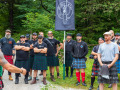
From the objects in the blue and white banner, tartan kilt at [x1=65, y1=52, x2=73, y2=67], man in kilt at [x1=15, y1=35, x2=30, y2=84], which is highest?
the blue and white banner

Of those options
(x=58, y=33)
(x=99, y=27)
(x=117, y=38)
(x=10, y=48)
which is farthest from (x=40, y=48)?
(x=99, y=27)

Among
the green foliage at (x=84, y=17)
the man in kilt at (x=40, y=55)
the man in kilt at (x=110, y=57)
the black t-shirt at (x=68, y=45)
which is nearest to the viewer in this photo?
the man in kilt at (x=110, y=57)

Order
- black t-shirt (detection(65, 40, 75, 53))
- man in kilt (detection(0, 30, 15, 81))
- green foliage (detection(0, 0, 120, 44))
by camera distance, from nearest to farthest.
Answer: man in kilt (detection(0, 30, 15, 81)) < black t-shirt (detection(65, 40, 75, 53)) < green foliage (detection(0, 0, 120, 44))

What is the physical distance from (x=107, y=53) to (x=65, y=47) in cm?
352

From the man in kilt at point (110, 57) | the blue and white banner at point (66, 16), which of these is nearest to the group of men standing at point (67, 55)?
the man in kilt at point (110, 57)

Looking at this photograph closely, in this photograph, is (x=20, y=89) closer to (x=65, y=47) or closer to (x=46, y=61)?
(x=46, y=61)

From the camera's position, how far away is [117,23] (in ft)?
61.3

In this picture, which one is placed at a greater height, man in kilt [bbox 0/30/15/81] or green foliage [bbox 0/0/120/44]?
green foliage [bbox 0/0/120/44]

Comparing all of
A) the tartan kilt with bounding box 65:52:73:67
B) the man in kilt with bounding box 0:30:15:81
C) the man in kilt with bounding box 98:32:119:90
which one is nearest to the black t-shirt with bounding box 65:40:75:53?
the tartan kilt with bounding box 65:52:73:67

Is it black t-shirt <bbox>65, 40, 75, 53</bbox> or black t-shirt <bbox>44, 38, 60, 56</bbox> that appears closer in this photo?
black t-shirt <bbox>44, 38, 60, 56</bbox>

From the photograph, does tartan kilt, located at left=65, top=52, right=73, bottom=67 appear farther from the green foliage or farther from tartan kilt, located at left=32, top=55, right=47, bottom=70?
the green foliage

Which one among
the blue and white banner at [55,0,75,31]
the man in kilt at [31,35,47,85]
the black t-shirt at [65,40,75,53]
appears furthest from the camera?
the black t-shirt at [65,40,75,53]

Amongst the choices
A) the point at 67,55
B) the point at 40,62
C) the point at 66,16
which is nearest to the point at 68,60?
the point at 67,55

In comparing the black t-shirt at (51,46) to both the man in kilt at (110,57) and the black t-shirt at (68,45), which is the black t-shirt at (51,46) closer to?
the black t-shirt at (68,45)
